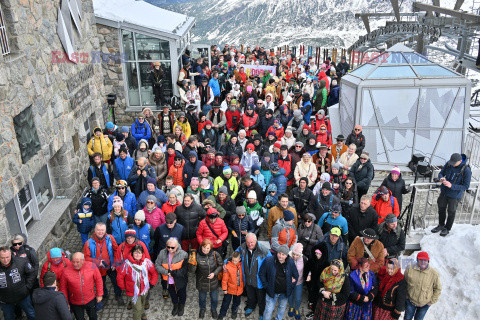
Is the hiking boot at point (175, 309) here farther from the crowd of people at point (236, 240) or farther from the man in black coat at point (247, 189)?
the man in black coat at point (247, 189)

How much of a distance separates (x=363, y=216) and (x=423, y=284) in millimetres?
1484

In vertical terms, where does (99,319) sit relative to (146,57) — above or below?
below

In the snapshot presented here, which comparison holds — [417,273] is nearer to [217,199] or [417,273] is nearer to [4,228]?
[217,199]

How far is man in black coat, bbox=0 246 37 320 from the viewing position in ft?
17.8

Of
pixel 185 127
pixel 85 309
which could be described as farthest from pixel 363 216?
pixel 185 127

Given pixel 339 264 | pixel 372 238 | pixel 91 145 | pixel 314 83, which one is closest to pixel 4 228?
pixel 91 145

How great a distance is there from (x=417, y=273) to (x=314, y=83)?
10712mm

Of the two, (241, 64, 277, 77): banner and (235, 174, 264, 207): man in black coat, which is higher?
(241, 64, 277, 77): banner

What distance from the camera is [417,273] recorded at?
18.7 feet

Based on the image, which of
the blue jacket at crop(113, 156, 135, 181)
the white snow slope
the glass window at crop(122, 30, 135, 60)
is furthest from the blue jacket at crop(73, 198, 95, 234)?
the glass window at crop(122, 30, 135, 60)

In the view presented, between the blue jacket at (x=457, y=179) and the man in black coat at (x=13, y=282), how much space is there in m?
6.74

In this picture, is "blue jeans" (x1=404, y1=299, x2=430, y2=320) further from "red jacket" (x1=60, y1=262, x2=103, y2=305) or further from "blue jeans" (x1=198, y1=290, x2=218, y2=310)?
"red jacket" (x1=60, y1=262, x2=103, y2=305)

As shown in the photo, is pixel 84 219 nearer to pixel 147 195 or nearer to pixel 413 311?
pixel 147 195

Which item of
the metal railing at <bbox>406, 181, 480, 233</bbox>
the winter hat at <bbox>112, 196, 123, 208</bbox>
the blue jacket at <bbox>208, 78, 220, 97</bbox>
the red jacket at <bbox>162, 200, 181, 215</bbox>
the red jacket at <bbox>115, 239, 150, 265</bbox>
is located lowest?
the metal railing at <bbox>406, 181, 480, 233</bbox>
